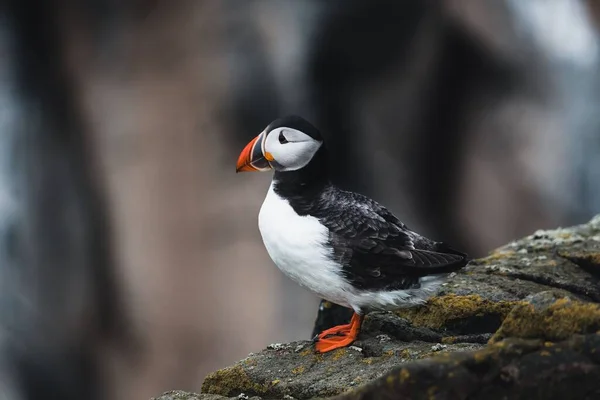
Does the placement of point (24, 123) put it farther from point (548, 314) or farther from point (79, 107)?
point (548, 314)

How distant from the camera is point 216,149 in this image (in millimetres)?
7570

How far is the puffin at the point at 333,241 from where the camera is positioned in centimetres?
300

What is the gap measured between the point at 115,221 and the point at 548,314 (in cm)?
644

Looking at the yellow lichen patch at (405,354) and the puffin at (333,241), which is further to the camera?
the puffin at (333,241)

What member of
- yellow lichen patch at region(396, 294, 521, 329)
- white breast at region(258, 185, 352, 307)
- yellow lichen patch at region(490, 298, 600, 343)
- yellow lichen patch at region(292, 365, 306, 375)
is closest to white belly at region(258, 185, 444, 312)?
white breast at region(258, 185, 352, 307)

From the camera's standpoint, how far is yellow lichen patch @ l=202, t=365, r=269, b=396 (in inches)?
111

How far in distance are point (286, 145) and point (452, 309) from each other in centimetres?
107

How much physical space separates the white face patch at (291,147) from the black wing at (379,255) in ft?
0.95

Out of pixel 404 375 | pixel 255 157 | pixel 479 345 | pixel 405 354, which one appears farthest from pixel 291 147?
pixel 404 375

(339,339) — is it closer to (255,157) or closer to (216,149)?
(255,157)

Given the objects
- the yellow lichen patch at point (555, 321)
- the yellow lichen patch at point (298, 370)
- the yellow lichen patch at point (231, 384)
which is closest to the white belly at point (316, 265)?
the yellow lichen patch at point (298, 370)

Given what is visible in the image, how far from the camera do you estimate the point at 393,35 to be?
7.59 metres

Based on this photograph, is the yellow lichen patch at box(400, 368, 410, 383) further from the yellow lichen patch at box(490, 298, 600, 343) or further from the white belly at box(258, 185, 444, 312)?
the white belly at box(258, 185, 444, 312)

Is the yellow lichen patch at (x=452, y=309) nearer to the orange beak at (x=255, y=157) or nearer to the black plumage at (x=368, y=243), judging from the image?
the black plumage at (x=368, y=243)
